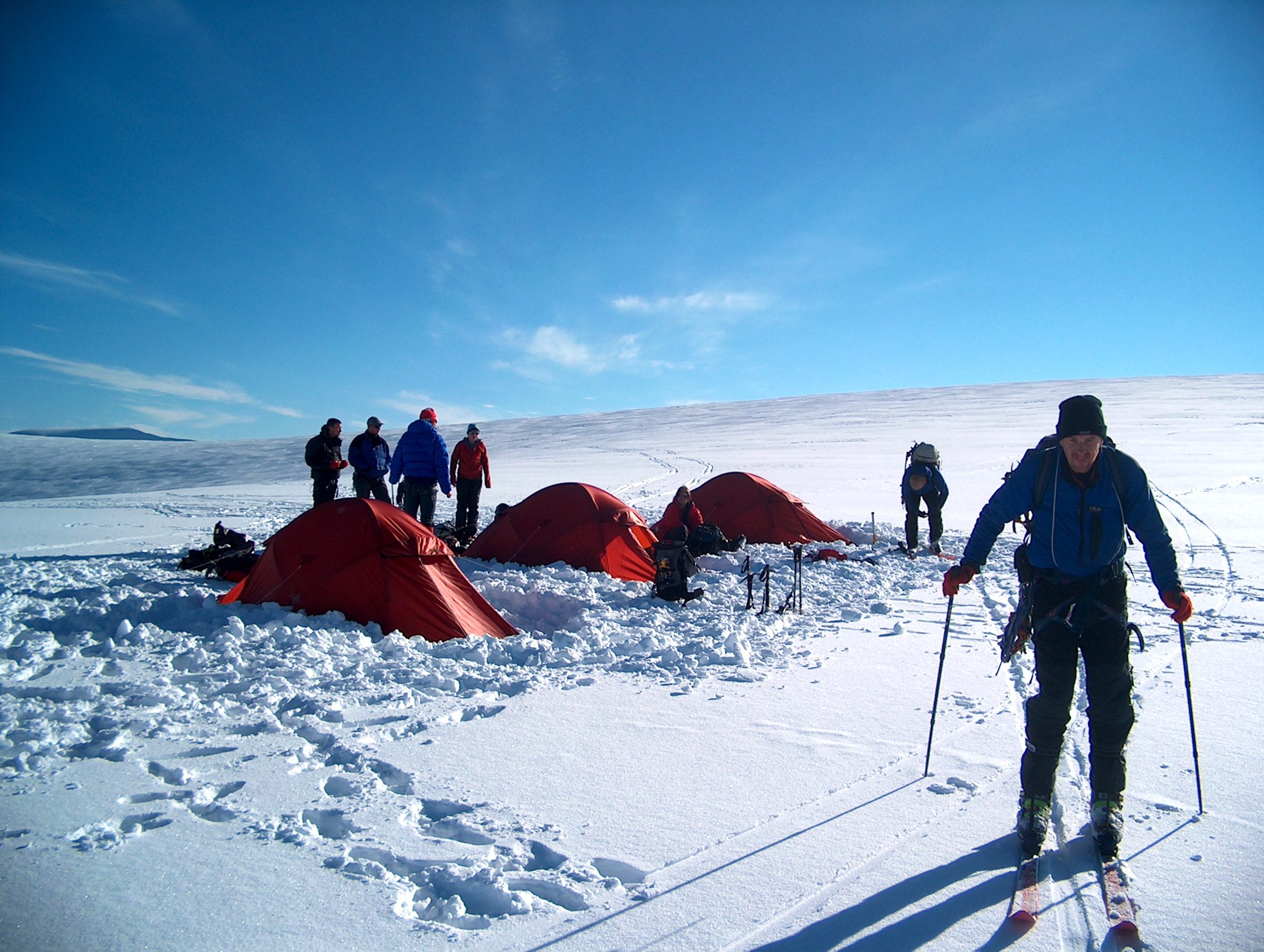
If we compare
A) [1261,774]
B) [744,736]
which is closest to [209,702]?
[744,736]

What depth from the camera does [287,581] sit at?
608cm

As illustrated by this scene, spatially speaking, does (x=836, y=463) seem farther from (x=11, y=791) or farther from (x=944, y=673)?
(x=11, y=791)

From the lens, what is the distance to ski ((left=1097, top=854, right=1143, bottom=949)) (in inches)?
94.0

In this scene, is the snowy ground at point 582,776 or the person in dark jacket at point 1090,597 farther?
the person in dark jacket at point 1090,597

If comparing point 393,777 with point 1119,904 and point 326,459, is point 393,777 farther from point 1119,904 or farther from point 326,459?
point 326,459

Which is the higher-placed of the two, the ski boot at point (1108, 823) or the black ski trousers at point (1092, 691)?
the black ski trousers at point (1092, 691)

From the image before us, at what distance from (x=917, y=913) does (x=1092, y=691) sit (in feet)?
4.23

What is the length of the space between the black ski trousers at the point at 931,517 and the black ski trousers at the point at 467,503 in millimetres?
6593

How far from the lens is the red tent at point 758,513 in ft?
35.1

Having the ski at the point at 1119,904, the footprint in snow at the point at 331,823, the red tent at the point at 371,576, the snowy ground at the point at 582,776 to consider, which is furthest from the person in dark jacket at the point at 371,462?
the ski at the point at 1119,904

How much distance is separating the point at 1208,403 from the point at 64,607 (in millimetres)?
50532

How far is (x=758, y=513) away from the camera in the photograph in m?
10.9

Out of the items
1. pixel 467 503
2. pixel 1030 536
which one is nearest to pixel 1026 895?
pixel 1030 536

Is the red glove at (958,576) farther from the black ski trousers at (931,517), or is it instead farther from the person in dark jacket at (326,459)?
the person in dark jacket at (326,459)
